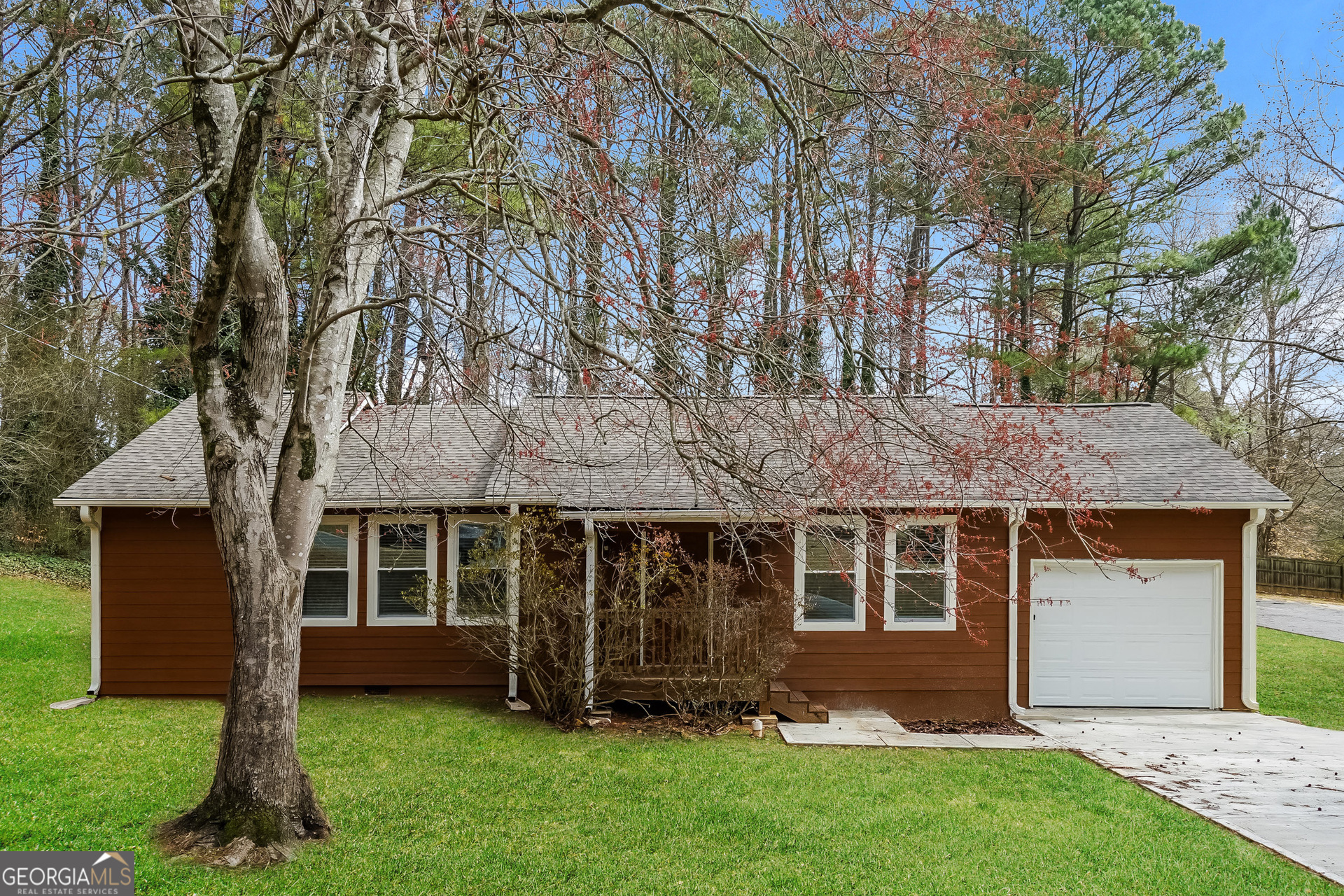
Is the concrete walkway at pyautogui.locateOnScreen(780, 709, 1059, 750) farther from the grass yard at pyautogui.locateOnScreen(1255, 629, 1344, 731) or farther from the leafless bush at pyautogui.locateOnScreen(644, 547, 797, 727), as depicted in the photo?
the grass yard at pyautogui.locateOnScreen(1255, 629, 1344, 731)

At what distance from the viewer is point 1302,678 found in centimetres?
1426

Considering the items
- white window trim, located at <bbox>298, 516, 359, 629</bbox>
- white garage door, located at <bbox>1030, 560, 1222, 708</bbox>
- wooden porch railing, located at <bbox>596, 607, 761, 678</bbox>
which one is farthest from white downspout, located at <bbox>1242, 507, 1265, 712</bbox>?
white window trim, located at <bbox>298, 516, 359, 629</bbox>

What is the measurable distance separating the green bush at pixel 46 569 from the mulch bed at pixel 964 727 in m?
21.3

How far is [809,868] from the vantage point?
551 centimetres

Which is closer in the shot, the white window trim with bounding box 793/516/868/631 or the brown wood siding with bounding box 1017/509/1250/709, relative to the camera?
the white window trim with bounding box 793/516/868/631

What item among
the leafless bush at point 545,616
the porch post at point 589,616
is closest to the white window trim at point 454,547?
the leafless bush at point 545,616

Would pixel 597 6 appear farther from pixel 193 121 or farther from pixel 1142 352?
pixel 1142 352

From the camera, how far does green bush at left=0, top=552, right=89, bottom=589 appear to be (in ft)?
69.3

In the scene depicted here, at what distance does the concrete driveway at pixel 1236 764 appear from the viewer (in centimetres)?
646

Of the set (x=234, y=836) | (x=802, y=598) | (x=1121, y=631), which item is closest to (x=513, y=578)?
(x=802, y=598)

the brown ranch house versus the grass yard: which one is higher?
the brown ranch house

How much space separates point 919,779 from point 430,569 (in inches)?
269

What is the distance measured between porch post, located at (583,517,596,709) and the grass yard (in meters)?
9.44

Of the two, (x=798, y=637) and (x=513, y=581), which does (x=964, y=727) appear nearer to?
(x=798, y=637)
